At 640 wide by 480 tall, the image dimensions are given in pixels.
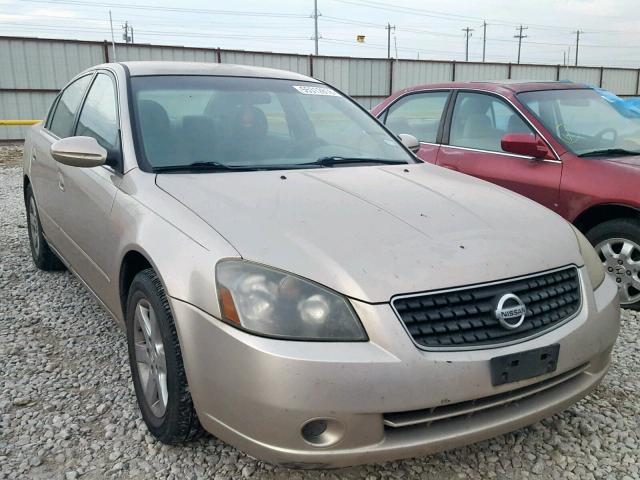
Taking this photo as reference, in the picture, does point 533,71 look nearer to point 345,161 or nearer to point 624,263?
point 624,263

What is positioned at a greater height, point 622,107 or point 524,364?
point 622,107

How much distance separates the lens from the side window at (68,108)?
12.7 feet

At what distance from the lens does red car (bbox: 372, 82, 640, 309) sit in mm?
3887

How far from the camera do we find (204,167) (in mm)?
2771

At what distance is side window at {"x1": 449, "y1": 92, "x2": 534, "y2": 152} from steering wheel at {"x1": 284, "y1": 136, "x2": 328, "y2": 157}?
2.03 metres

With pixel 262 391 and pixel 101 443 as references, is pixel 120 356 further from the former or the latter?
pixel 262 391

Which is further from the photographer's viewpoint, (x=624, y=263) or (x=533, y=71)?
(x=533, y=71)

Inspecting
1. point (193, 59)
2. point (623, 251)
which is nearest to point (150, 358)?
point (623, 251)

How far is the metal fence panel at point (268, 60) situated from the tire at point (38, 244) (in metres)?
16.3

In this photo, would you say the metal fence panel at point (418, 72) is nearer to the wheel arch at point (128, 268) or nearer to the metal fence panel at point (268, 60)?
the metal fence panel at point (268, 60)

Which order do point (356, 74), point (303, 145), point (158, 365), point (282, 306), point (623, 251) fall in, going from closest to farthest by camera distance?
point (282, 306), point (158, 365), point (303, 145), point (623, 251), point (356, 74)

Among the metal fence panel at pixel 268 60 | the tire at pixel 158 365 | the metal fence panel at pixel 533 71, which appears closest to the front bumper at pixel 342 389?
the tire at pixel 158 365

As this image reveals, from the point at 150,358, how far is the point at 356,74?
73.3 ft

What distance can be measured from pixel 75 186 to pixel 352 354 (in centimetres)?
219
